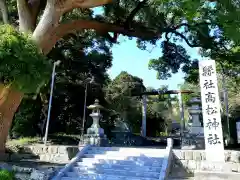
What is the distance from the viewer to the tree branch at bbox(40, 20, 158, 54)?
28.7 ft

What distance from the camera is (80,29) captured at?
10531 mm

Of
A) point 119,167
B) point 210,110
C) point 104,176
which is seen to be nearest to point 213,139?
point 210,110

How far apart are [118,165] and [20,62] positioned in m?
4.08

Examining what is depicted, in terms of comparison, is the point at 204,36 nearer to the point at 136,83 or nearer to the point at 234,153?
the point at 234,153

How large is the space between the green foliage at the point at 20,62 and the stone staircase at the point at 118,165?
Answer: 2.76m

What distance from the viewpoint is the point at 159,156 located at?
8.25m

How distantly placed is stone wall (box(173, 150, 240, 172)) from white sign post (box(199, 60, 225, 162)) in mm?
225

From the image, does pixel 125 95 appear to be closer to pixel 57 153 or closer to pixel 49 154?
pixel 49 154

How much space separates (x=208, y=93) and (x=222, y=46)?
6192mm

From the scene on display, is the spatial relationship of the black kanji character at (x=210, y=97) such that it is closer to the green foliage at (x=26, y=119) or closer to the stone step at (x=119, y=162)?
the stone step at (x=119, y=162)

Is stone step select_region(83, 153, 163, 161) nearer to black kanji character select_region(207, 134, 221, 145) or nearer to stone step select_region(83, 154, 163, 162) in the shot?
stone step select_region(83, 154, 163, 162)

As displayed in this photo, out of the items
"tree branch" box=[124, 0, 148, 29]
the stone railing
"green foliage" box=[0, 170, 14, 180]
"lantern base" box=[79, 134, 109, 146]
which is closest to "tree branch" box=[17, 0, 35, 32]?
"green foliage" box=[0, 170, 14, 180]

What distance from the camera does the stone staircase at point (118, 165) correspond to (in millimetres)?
7090

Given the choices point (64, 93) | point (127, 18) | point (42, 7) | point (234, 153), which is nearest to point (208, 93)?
point (234, 153)
